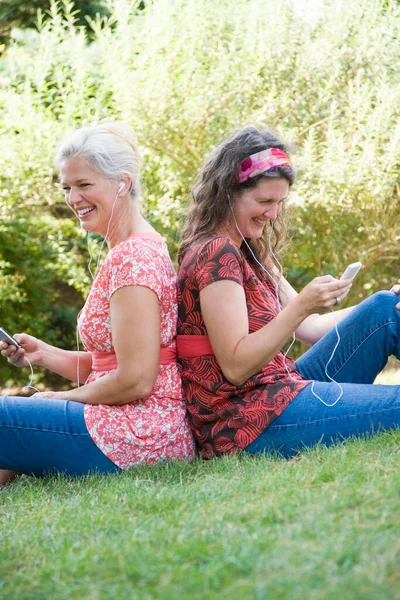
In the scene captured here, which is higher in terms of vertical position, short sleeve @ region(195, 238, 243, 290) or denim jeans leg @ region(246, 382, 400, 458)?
short sleeve @ region(195, 238, 243, 290)

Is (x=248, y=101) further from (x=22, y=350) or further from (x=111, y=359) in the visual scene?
(x=111, y=359)

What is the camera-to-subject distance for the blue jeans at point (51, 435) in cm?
322

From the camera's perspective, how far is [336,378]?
11.9ft

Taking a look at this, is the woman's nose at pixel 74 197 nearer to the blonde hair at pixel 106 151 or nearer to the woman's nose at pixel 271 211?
the blonde hair at pixel 106 151

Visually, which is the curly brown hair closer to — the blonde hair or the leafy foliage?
the blonde hair

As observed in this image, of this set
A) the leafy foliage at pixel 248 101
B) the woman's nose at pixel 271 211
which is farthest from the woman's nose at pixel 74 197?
the leafy foliage at pixel 248 101

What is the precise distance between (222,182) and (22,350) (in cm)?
113

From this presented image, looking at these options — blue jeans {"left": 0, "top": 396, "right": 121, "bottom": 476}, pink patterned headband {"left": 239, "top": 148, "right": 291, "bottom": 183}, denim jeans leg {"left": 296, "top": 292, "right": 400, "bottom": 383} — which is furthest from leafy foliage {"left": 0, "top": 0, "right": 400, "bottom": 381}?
blue jeans {"left": 0, "top": 396, "right": 121, "bottom": 476}

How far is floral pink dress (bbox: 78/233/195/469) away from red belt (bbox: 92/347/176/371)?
2cm

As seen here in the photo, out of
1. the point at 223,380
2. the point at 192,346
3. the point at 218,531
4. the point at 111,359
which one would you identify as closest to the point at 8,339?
the point at 111,359

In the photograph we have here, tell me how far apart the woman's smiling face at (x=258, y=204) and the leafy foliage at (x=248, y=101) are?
3143mm

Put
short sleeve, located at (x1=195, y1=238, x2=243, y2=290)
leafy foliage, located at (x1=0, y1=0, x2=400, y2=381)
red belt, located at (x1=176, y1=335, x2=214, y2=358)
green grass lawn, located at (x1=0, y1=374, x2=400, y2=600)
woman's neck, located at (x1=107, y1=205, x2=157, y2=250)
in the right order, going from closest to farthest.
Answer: green grass lawn, located at (x1=0, y1=374, x2=400, y2=600) < short sleeve, located at (x1=195, y1=238, x2=243, y2=290) < red belt, located at (x1=176, y1=335, x2=214, y2=358) < woman's neck, located at (x1=107, y1=205, x2=157, y2=250) < leafy foliage, located at (x1=0, y1=0, x2=400, y2=381)

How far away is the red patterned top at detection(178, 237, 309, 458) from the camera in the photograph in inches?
125

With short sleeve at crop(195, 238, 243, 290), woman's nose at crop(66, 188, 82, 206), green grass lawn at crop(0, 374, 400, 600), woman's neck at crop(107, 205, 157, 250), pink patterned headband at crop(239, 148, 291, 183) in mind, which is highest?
pink patterned headband at crop(239, 148, 291, 183)
